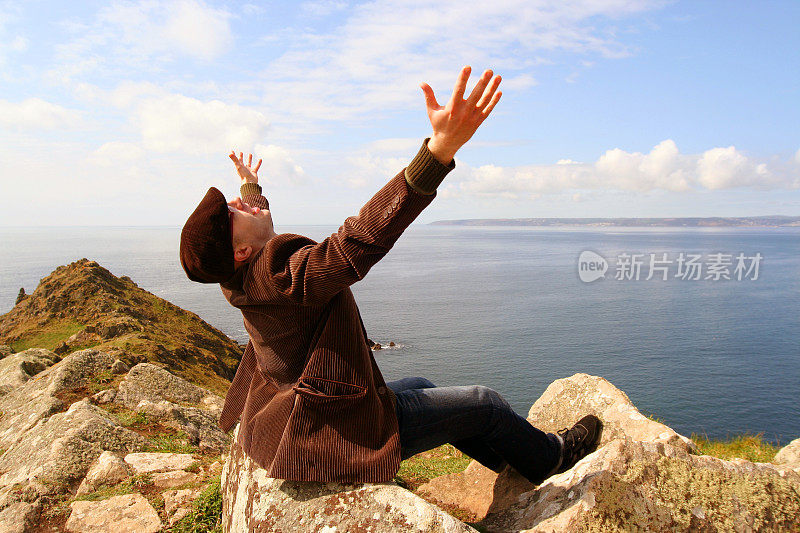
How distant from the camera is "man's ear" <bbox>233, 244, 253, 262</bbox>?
151 inches

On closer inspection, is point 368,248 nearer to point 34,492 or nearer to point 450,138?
point 450,138

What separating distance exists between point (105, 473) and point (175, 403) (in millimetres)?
4319

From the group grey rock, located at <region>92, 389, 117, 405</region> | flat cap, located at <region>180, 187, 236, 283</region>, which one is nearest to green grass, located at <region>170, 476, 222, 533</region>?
flat cap, located at <region>180, 187, 236, 283</region>

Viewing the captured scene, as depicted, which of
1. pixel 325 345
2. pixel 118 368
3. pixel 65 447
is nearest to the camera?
pixel 325 345

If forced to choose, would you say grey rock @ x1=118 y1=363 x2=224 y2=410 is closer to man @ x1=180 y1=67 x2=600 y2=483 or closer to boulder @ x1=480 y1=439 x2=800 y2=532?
man @ x1=180 y1=67 x2=600 y2=483

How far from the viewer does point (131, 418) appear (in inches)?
348

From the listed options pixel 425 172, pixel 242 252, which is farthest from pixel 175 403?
pixel 425 172

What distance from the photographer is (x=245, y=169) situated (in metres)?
5.81

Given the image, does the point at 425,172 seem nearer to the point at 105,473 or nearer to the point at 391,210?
the point at 391,210

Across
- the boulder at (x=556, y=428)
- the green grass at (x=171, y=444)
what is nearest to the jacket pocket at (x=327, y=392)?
the boulder at (x=556, y=428)

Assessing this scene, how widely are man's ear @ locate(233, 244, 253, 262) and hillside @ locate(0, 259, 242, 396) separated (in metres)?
12.1

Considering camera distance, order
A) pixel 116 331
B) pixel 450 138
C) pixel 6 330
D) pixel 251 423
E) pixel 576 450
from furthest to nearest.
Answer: pixel 6 330, pixel 116 331, pixel 576 450, pixel 251 423, pixel 450 138

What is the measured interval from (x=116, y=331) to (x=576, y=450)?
19251mm

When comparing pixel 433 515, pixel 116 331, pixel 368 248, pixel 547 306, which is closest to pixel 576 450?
pixel 433 515
